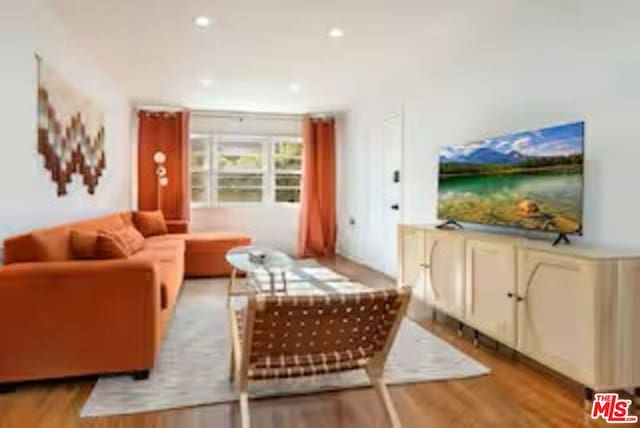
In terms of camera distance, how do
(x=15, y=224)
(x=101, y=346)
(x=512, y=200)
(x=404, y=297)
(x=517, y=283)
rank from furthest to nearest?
(x=512, y=200), (x=15, y=224), (x=517, y=283), (x=101, y=346), (x=404, y=297)

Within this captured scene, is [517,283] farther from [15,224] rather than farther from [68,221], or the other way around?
[68,221]

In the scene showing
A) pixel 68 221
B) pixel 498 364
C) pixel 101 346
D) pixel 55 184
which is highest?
pixel 55 184

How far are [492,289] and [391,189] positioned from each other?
3128 millimetres

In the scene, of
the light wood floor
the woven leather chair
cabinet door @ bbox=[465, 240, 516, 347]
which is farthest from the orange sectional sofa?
cabinet door @ bbox=[465, 240, 516, 347]

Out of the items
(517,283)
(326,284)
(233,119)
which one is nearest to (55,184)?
(326,284)

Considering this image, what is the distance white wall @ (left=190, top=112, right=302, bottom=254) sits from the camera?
7.83m

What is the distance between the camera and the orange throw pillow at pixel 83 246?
10.2 feet

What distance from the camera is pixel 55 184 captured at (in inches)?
150

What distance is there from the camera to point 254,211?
26.4 ft

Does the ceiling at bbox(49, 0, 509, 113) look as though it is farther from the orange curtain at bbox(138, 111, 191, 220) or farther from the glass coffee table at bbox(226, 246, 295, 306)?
the glass coffee table at bbox(226, 246, 295, 306)

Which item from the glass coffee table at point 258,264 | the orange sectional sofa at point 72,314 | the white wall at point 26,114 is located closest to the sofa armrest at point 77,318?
the orange sectional sofa at point 72,314

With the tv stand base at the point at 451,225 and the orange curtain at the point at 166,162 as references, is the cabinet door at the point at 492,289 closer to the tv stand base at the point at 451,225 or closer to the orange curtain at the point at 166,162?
the tv stand base at the point at 451,225

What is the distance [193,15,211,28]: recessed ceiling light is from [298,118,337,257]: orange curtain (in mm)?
4079

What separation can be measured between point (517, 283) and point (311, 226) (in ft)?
16.9
